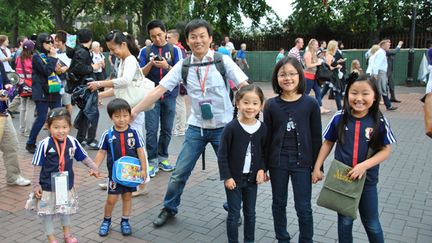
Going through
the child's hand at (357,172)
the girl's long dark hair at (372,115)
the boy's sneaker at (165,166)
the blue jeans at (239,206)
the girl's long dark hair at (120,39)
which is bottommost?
the boy's sneaker at (165,166)

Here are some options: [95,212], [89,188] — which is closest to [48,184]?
[95,212]

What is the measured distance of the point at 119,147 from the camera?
3.85 meters

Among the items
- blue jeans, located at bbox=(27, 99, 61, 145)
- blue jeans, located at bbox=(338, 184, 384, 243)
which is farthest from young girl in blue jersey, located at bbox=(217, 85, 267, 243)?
blue jeans, located at bbox=(27, 99, 61, 145)

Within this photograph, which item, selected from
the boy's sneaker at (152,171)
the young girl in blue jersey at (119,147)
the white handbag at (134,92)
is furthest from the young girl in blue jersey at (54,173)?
the boy's sneaker at (152,171)

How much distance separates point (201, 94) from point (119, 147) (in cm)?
88

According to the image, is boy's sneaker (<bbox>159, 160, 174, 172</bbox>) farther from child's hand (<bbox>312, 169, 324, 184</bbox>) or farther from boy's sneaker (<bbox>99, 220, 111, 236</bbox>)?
child's hand (<bbox>312, 169, 324, 184</bbox>)

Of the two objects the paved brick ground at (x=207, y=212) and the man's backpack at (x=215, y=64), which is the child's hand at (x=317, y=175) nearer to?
the paved brick ground at (x=207, y=212)

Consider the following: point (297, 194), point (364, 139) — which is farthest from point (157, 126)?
point (364, 139)

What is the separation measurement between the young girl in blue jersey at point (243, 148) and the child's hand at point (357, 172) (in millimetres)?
685

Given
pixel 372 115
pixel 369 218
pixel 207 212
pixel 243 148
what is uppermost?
A: pixel 372 115

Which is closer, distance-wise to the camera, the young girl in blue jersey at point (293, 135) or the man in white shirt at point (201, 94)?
the young girl in blue jersey at point (293, 135)

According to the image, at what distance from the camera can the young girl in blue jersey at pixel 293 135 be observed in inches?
125

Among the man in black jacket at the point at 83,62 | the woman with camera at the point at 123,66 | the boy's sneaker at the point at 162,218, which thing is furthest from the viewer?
the man in black jacket at the point at 83,62

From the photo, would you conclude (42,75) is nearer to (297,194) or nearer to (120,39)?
(120,39)
